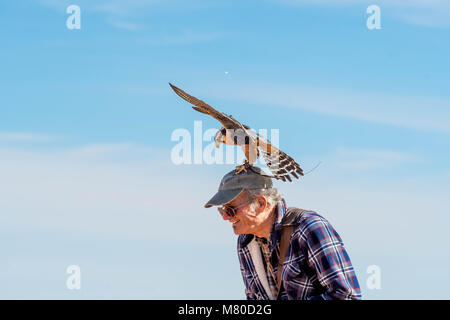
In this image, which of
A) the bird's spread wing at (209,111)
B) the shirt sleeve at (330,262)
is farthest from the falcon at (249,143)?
the shirt sleeve at (330,262)

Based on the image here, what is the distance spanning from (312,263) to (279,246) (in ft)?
1.69

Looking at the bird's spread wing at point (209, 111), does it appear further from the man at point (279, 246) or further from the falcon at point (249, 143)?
the man at point (279, 246)

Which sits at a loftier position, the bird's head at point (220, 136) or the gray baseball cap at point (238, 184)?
the bird's head at point (220, 136)

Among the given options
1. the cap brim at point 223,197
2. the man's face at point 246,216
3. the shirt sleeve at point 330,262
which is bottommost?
the shirt sleeve at point 330,262

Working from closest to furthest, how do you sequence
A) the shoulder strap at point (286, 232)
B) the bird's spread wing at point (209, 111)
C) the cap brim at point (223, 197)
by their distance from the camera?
1. the shoulder strap at point (286, 232)
2. the cap brim at point (223, 197)
3. the bird's spread wing at point (209, 111)

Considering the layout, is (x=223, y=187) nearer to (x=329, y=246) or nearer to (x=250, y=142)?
(x=250, y=142)

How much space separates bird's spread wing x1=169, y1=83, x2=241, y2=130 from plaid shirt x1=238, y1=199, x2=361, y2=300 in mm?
1053

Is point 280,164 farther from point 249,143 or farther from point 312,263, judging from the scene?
point 312,263

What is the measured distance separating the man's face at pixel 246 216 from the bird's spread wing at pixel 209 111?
84cm

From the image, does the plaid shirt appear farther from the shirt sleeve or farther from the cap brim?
the cap brim

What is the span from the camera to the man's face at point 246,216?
909 cm
